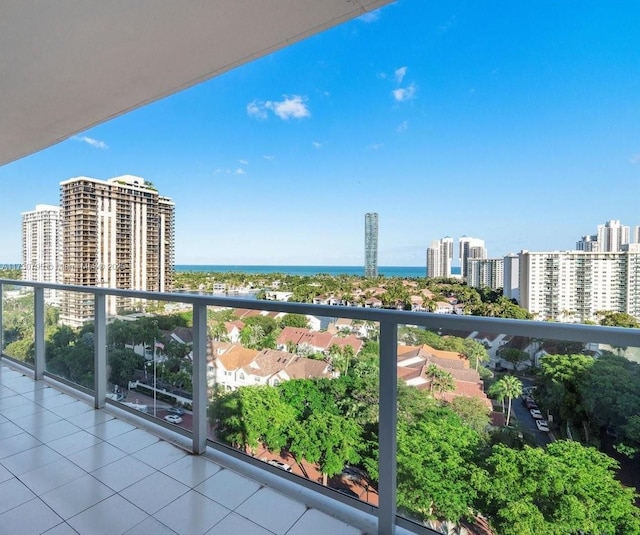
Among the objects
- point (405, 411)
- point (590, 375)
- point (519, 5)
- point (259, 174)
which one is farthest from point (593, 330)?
Result: point (259, 174)

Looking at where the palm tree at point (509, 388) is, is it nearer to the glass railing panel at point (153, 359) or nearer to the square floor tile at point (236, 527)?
the square floor tile at point (236, 527)

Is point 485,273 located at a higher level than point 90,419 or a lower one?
higher

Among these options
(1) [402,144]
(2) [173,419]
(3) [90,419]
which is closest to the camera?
(2) [173,419]

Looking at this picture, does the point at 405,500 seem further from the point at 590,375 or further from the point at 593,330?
the point at 593,330

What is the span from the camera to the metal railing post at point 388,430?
57.4 inches

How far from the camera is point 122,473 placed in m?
1.87

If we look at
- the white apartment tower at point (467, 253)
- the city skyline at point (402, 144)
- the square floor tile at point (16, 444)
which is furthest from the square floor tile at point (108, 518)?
the city skyline at point (402, 144)

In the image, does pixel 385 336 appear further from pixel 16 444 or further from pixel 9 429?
pixel 9 429

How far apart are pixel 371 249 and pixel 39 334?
387 inches

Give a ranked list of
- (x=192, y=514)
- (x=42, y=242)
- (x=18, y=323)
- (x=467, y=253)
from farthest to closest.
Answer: (x=467, y=253), (x=42, y=242), (x=18, y=323), (x=192, y=514)

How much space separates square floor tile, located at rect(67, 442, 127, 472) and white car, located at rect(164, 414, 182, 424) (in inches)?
12.3

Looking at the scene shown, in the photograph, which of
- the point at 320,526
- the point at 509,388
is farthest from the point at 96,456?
the point at 509,388

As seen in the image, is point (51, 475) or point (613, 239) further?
point (613, 239)

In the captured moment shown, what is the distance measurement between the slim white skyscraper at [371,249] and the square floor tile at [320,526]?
23.4 feet
